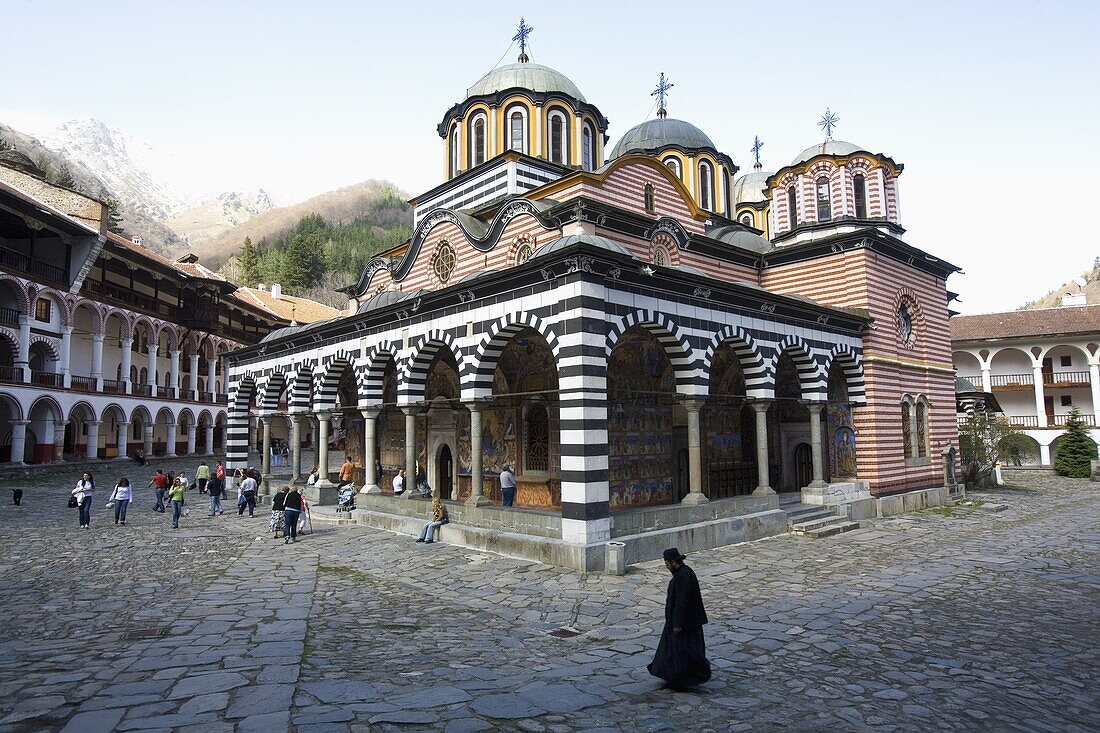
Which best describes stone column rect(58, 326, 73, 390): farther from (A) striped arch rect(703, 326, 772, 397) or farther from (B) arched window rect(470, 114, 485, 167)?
(A) striped arch rect(703, 326, 772, 397)

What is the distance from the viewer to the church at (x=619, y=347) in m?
10.9

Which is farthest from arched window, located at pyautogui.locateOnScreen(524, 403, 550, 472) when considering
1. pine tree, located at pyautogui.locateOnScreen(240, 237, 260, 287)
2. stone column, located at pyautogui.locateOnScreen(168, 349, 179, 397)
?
pine tree, located at pyautogui.locateOnScreen(240, 237, 260, 287)

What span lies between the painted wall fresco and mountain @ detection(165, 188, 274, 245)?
134006mm

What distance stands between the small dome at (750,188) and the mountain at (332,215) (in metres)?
74.0

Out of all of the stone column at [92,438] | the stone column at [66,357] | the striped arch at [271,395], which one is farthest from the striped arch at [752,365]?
the stone column at [92,438]

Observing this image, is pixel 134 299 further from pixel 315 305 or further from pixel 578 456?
pixel 578 456

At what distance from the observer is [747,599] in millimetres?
8297

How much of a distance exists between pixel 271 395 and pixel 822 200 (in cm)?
1666

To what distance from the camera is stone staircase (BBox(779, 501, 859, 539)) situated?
13.1 meters

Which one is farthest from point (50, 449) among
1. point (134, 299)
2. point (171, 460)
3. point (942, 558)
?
point (942, 558)

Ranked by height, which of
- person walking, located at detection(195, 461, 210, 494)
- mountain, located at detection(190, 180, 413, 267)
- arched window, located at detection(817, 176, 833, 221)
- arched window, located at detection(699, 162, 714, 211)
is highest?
mountain, located at detection(190, 180, 413, 267)

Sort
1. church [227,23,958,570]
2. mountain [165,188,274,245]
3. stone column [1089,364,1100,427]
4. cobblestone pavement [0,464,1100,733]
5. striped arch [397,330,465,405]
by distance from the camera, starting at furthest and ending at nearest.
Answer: mountain [165,188,274,245] → stone column [1089,364,1100,427] → striped arch [397,330,465,405] → church [227,23,958,570] → cobblestone pavement [0,464,1100,733]

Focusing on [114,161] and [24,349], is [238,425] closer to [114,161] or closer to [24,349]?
[24,349]

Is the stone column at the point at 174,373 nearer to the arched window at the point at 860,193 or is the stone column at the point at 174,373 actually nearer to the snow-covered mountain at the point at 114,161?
the arched window at the point at 860,193
